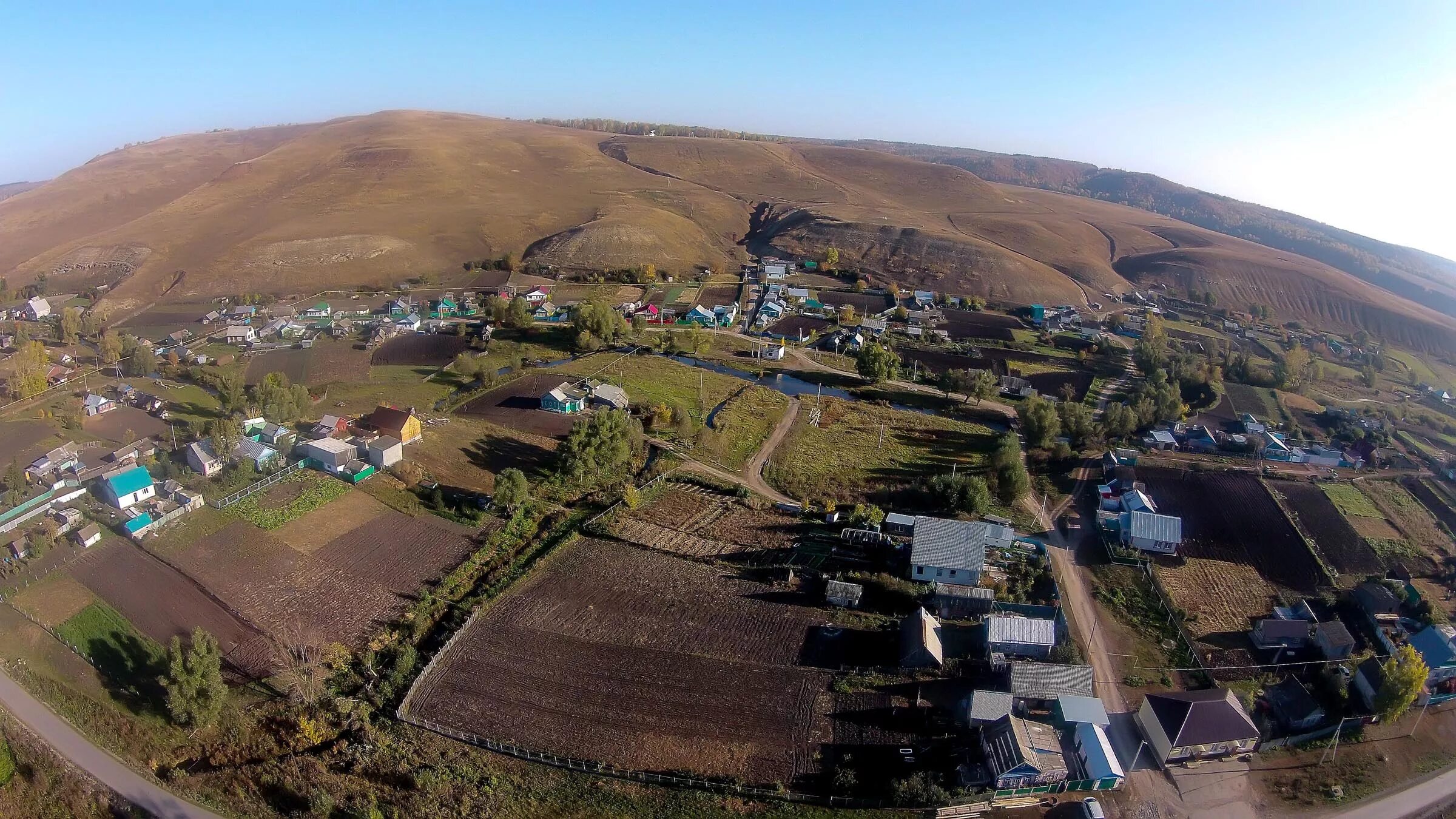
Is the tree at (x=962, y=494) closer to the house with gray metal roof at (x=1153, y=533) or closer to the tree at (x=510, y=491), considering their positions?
the house with gray metal roof at (x=1153, y=533)

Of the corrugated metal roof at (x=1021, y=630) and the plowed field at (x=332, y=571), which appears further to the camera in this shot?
the plowed field at (x=332, y=571)

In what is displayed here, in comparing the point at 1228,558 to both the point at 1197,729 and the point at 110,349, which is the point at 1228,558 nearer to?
the point at 1197,729

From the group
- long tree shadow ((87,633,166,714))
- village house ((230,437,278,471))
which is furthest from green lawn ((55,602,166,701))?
village house ((230,437,278,471))

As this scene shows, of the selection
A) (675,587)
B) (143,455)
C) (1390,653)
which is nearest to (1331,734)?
(1390,653)

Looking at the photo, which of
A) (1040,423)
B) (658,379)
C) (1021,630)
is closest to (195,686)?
A: (1021,630)

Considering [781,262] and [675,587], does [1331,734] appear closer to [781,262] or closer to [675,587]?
[675,587]

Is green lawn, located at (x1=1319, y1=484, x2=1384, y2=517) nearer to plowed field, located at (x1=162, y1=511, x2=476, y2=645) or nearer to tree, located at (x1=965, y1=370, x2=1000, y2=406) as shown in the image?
tree, located at (x1=965, y1=370, x2=1000, y2=406)

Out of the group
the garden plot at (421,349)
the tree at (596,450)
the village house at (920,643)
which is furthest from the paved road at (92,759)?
the garden plot at (421,349)
